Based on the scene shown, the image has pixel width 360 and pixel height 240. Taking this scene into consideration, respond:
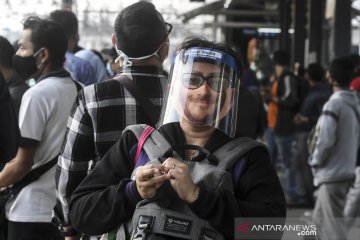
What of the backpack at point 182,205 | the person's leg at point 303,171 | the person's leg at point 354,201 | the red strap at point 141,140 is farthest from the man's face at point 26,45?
the person's leg at point 303,171

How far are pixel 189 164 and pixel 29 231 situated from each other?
205cm

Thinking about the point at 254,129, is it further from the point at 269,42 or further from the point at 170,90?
the point at 269,42

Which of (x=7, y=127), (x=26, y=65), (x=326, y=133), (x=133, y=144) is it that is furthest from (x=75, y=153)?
(x=326, y=133)

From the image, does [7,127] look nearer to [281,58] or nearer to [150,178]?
[150,178]

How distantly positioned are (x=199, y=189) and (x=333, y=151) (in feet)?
15.3

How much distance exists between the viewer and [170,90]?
2.48 m

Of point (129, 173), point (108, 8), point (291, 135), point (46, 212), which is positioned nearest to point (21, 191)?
point (46, 212)

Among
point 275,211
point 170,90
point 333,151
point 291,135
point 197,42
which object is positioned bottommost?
point 291,135

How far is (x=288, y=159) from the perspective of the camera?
34.6 feet

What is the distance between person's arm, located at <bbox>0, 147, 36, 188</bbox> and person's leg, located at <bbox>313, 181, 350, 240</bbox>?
10.9ft

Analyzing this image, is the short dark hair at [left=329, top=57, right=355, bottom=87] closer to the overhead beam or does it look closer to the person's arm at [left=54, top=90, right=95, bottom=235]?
the person's arm at [left=54, top=90, right=95, bottom=235]

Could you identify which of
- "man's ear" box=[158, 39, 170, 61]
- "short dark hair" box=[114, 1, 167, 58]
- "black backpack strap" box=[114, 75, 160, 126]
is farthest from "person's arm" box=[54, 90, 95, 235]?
"man's ear" box=[158, 39, 170, 61]

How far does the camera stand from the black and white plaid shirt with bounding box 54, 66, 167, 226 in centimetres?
314

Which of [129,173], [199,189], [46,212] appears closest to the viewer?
[199,189]
